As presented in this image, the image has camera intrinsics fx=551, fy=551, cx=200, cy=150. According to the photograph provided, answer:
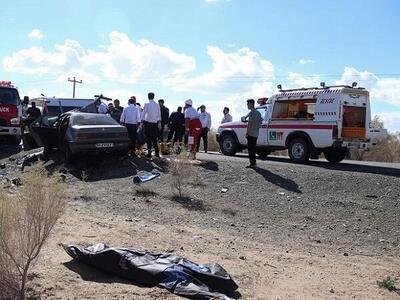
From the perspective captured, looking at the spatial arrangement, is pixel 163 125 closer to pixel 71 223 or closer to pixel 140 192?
pixel 140 192

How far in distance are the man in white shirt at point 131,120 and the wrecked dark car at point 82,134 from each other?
1.97ft

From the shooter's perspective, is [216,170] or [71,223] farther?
[216,170]

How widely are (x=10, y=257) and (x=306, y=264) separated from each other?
398 centimetres

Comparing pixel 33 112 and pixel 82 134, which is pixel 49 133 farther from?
pixel 33 112

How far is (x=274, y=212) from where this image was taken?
10.5m

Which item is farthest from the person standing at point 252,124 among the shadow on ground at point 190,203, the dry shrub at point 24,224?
the dry shrub at point 24,224

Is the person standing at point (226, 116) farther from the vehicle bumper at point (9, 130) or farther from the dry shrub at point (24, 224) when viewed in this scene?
the dry shrub at point (24, 224)

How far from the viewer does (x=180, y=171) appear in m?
11.5

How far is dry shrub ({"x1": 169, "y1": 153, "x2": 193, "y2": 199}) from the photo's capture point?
37.9 ft

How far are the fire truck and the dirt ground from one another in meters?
5.67

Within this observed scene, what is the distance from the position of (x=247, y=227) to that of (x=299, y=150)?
7.71 m

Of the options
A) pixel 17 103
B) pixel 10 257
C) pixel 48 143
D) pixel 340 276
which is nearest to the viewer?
pixel 10 257

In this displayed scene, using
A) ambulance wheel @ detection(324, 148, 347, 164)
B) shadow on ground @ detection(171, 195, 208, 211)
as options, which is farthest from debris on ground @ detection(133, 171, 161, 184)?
ambulance wheel @ detection(324, 148, 347, 164)

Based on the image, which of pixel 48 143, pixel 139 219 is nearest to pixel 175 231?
pixel 139 219
